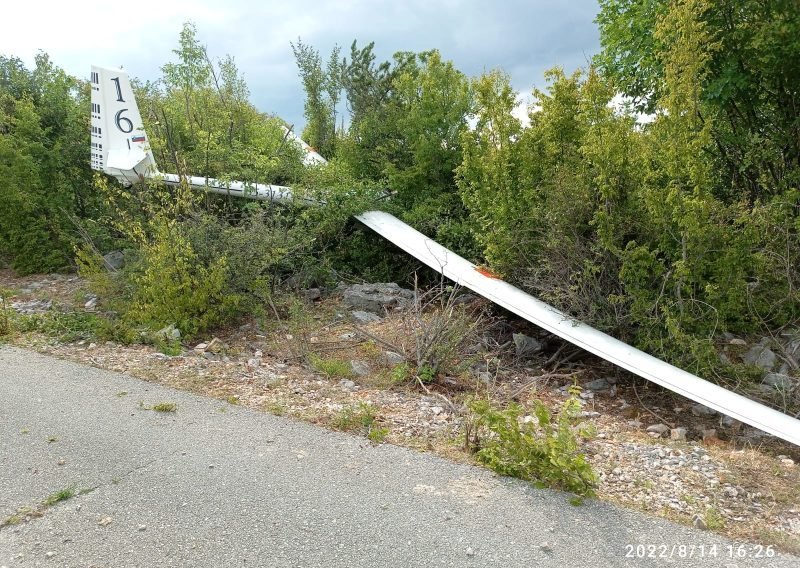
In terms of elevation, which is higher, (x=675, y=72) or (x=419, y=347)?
(x=675, y=72)

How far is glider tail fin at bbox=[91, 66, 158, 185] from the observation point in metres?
9.45

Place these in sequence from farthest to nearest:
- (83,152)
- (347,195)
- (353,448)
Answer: (83,152) < (347,195) < (353,448)

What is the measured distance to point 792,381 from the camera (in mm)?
5746

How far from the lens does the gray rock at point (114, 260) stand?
29.8 ft

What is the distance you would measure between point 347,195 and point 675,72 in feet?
17.2

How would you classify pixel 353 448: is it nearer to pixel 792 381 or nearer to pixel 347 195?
pixel 792 381

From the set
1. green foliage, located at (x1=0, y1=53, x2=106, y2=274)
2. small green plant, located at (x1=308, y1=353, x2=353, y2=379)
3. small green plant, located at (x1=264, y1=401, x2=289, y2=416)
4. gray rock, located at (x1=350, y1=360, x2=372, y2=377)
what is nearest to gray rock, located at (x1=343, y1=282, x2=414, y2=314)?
gray rock, located at (x1=350, y1=360, x2=372, y2=377)

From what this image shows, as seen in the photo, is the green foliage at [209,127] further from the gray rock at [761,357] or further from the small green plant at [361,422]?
the gray rock at [761,357]

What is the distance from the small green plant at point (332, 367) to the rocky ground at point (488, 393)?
2 cm

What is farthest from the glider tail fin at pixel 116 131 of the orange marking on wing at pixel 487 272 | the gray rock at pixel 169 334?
the orange marking on wing at pixel 487 272

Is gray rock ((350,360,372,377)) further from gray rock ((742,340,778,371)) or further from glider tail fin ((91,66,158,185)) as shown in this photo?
glider tail fin ((91,66,158,185))

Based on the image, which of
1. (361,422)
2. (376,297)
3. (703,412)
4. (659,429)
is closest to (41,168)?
(376,297)

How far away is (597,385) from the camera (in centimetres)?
631

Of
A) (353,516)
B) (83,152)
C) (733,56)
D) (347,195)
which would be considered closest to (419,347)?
(353,516)
